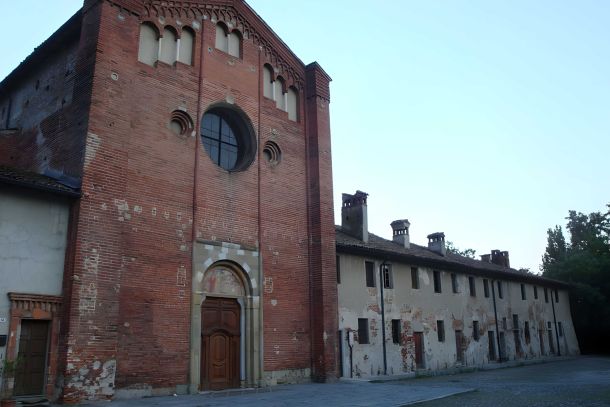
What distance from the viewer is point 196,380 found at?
13094mm

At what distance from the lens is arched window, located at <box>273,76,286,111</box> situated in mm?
17594

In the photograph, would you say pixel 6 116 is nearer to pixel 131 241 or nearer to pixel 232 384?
pixel 131 241

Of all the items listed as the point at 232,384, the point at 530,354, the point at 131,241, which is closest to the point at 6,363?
the point at 131,241

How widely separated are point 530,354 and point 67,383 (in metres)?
29.3

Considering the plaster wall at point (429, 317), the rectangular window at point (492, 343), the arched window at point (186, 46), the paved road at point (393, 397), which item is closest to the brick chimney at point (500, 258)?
the plaster wall at point (429, 317)

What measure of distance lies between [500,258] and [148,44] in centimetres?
3152

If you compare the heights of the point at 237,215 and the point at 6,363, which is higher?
the point at 237,215

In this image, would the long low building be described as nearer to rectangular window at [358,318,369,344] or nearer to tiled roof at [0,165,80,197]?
rectangular window at [358,318,369,344]

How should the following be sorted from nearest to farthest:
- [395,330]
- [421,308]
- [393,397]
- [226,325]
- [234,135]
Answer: [393,397] < [226,325] < [234,135] < [395,330] < [421,308]

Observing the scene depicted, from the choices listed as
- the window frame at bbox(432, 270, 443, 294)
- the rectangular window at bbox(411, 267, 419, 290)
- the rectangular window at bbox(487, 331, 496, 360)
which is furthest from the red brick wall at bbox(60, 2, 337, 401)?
the rectangular window at bbox(487, 331, 496, 360)

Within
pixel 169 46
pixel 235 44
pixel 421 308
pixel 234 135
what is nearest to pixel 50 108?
pixel 169 46

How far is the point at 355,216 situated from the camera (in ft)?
77.8

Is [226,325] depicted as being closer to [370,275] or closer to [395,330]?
[370,275]

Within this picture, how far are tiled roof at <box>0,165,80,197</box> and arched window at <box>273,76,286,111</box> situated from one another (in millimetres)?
7955
